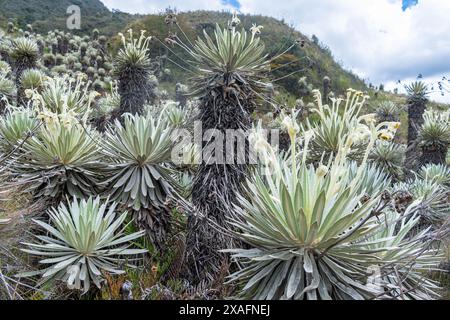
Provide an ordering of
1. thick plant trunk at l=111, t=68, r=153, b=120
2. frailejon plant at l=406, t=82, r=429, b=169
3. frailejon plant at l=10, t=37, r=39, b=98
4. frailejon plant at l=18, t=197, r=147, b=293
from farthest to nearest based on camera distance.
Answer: frailejon plant at l=406, t=82, r=429, b=169 → frailejon plant at l=10, t=37, r=39, b=98 → thick plant trunk at l=111, t=68, r=153, b=120 → frailejon plant at l=18, t=197, r=147, b=293

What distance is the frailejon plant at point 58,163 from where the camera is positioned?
14.7 feet

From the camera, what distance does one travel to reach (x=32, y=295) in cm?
366

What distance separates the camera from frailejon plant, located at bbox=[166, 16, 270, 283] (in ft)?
14.2

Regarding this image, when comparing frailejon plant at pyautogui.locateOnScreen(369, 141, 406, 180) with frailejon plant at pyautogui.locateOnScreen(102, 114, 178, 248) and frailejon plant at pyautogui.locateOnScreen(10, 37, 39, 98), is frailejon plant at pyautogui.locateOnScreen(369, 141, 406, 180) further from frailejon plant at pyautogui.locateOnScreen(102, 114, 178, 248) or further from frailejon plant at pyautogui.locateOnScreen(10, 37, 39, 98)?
frailejon plant at pyautogui.locateOnScreen(10, 37, 39, 98)

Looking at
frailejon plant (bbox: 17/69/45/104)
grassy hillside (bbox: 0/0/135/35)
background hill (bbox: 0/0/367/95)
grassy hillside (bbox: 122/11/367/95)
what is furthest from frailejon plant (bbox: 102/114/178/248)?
grassy hillside (bbox: 0/0/135/35)

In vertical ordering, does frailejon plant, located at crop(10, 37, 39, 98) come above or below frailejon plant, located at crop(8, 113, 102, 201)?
above

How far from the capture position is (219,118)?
14.4 feet

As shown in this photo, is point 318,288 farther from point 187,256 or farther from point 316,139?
point 316,139

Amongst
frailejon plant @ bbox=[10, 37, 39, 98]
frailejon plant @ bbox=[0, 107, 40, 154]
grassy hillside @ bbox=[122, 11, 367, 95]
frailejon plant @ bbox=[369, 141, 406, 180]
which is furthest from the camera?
grassy hillside @ bbox=[122, 11, 367, 95]

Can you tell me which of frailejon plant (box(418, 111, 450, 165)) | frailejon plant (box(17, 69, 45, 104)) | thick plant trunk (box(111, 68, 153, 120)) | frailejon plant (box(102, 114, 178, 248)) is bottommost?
frailejon plant (box(102, 114, 178, 248))

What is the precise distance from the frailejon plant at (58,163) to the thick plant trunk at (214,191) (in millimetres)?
1306

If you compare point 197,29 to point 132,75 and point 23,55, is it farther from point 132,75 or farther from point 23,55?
point 132,75

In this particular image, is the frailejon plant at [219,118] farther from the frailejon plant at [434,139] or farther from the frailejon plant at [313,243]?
the frailejon plant at [434,139]
